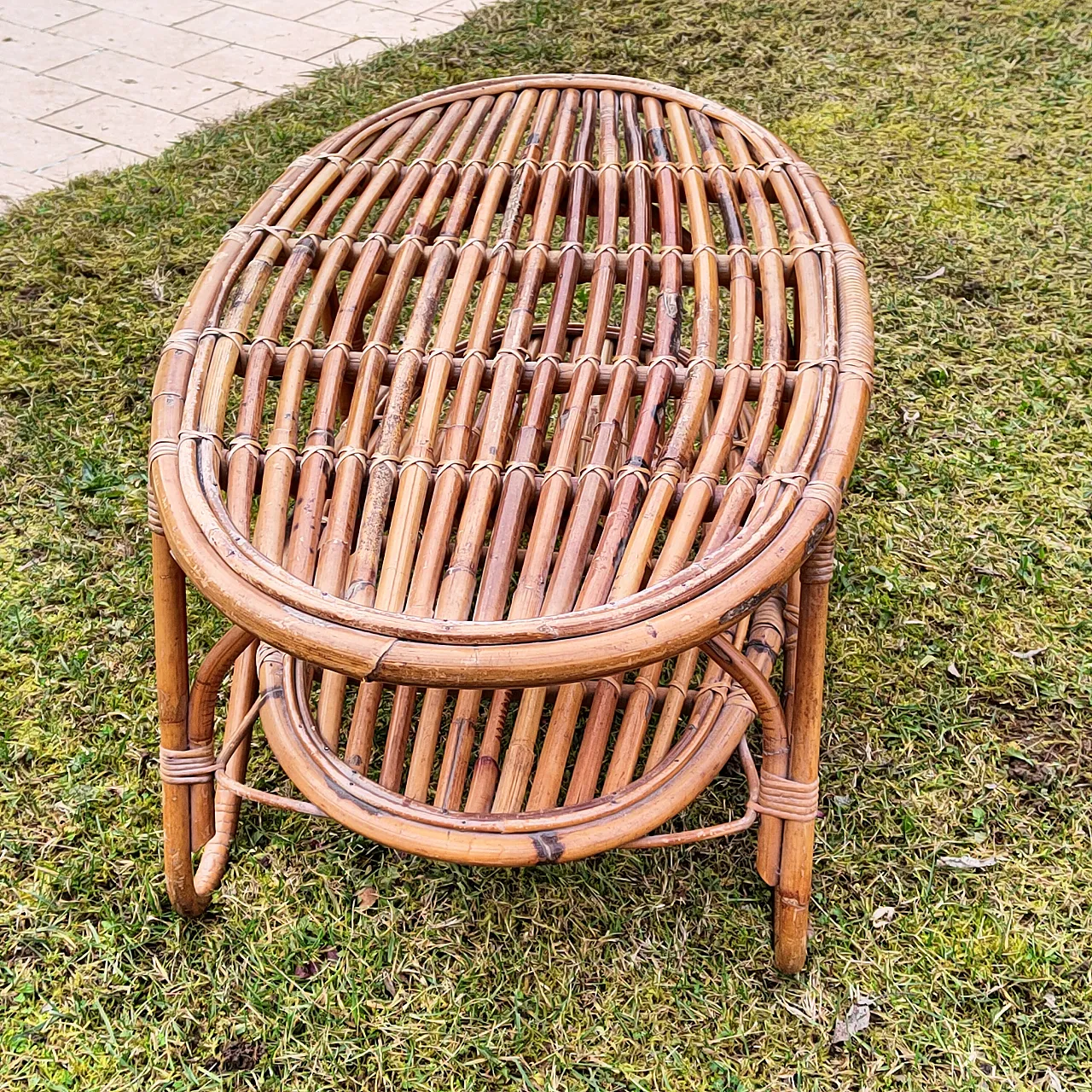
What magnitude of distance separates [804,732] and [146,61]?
3.91m

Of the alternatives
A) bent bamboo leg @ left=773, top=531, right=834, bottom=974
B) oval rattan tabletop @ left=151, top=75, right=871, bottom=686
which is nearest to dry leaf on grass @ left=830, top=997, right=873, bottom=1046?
bent bamboo leg @ left=773, top=531, right=834, bottom=974

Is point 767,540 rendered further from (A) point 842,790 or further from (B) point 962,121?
(B) point 962,121

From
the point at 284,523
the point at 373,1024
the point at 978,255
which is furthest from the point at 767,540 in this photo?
the point at 978,255

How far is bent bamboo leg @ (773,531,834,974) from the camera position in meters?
1.50

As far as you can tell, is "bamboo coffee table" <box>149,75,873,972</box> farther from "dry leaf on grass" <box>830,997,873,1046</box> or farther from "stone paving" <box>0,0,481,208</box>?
"stone paving" <box>0,0,481,208</box>

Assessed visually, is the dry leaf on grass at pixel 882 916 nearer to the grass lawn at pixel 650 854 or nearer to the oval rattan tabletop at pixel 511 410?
the grass lawn at pixel 650 854

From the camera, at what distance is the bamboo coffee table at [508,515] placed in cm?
130

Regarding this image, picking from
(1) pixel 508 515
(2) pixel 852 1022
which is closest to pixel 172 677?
(1) pixel 508 515

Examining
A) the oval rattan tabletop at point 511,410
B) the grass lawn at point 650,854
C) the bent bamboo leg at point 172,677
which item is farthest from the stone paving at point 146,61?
the bent bamboo leg at point 172,677

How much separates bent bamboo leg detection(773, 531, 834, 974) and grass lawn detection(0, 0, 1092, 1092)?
12 cm

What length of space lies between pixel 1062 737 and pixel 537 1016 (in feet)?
3.47

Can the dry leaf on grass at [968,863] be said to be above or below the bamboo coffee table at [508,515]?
below

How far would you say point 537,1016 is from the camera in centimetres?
162

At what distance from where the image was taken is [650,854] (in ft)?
5.97
